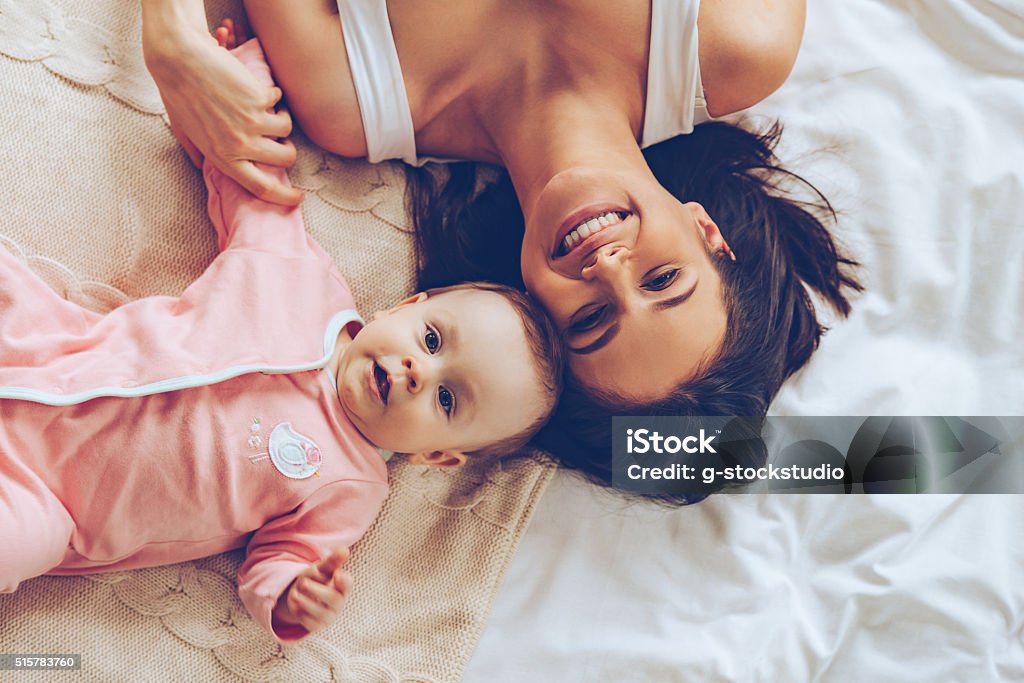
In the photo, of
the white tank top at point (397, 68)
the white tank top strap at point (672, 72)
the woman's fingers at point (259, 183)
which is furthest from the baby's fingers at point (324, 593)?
the white tank top strap at point (672, 72)

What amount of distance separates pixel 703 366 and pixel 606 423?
0.52 feet

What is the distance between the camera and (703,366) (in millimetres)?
1118

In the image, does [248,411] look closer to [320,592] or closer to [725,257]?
[320,592]

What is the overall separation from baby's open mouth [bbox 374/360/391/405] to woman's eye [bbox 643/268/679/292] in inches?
13.2

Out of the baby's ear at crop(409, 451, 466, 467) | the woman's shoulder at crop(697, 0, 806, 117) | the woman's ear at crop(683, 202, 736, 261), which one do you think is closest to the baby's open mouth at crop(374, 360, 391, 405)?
the baby's ear at crop(409, 451, 466, 467)

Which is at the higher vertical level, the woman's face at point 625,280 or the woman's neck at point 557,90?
the woman's neck at point 557,90

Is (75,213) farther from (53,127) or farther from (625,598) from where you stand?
(625,598)

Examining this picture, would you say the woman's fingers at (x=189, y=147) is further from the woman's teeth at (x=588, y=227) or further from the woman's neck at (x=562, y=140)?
the woman's teeth at (x=588, y=227)

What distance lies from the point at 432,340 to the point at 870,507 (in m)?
0.66

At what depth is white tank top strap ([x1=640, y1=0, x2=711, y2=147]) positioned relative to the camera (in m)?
1.20

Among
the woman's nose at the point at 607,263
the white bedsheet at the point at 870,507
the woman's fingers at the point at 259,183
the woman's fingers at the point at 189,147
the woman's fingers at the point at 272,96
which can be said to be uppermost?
the woman's fingers at the point at 272,96

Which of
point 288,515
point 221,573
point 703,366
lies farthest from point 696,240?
point 221,573

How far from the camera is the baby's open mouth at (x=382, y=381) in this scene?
1.09 metres

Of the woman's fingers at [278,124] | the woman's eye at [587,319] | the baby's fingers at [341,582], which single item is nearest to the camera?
the baby's fingers at [341,582]
